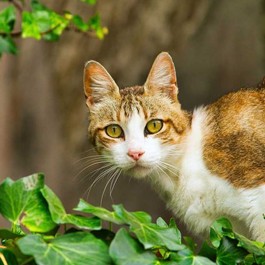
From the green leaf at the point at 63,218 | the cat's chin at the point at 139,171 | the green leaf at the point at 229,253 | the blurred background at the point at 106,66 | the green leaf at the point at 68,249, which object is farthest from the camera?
the blurred background at the point at 106,66

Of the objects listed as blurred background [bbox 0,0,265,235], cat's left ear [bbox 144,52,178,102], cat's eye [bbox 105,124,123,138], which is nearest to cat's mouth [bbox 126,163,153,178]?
cat's eye [bbox 105,124,123,138]

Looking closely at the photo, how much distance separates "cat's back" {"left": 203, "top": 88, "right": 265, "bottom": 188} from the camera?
2889 millimetres

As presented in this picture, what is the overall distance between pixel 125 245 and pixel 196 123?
1761 mm

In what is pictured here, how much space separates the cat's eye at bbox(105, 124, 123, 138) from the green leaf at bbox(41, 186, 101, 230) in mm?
1465

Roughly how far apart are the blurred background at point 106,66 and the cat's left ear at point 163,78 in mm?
2367

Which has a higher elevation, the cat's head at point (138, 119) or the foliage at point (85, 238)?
the cat's head at point (138, 119)

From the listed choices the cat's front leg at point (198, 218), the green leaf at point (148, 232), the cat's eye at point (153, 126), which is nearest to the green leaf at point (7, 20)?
the cat's eye at point (153, 126)

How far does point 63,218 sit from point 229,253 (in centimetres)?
41

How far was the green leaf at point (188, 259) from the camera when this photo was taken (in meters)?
1.53

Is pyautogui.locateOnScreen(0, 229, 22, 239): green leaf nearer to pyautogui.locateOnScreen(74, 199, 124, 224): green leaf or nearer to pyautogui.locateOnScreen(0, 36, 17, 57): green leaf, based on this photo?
pyautogui.locateOnScreen(74, 199, 124, 224): green leaf

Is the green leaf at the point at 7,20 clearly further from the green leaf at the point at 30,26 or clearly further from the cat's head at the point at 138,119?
the cat's head at the point at 138,119

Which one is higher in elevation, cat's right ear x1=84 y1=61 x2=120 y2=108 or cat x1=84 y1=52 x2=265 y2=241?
cat's right ear x1=84 y1=61 x2=120 y2=108

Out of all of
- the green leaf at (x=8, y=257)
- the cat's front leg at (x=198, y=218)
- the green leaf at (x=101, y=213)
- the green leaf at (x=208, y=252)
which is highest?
the green leaf at (x=101, y=213)

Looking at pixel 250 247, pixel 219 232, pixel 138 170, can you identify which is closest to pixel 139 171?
pixel 138 170
